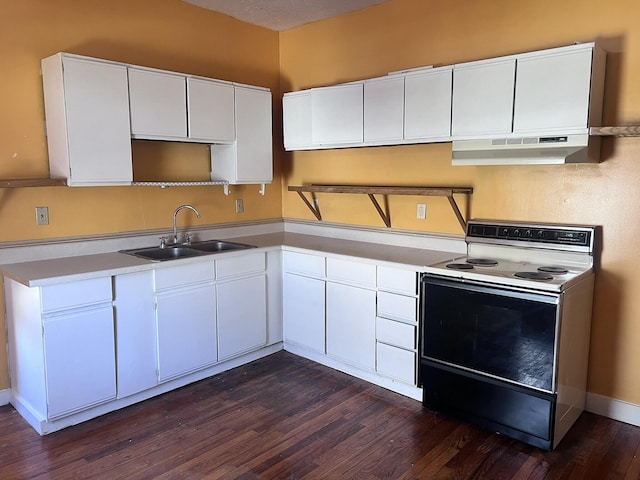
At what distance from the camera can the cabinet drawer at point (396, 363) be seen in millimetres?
2982

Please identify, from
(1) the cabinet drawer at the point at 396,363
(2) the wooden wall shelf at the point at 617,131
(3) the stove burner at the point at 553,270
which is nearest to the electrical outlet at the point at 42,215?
(1) the cabinet drawer at the point at 396,363

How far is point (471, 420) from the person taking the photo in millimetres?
2711

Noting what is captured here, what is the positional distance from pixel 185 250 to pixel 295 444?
1661 millimetres

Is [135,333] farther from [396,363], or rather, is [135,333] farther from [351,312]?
[396,363]

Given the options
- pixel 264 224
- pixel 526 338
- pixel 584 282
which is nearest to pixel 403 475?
pixel 526 338

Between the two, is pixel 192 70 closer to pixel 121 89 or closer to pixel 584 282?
pixel 121 89

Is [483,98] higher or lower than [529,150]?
higher

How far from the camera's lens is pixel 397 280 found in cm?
300

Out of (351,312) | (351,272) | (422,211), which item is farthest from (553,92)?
(351,312)

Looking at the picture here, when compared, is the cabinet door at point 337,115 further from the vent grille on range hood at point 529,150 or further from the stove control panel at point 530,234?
the stove control panel at point 530,234

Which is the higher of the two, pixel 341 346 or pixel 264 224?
pixel 264 224

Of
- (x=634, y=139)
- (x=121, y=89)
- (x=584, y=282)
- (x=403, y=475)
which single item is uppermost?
(x=121, y=89)

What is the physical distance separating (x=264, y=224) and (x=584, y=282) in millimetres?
2590

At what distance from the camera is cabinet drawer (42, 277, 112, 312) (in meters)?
2.52
